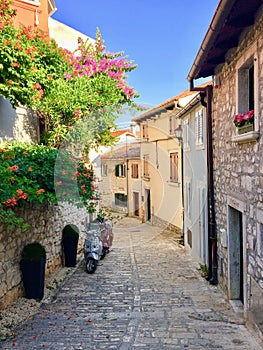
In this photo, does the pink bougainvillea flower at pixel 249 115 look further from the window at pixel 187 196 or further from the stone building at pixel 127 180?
the stone building at pixel 127 180

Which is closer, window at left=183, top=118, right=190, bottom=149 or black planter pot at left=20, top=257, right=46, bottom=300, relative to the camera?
black planter pot at left=20, top=257, right=46, bottom=300

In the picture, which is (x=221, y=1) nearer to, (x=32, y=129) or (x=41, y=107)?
(x=41, y=107)

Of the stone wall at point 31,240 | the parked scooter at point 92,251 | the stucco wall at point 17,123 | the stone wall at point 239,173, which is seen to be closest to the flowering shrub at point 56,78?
the stucco wall at point 17,123

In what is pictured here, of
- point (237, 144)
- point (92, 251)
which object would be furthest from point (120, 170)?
point (237, 144)

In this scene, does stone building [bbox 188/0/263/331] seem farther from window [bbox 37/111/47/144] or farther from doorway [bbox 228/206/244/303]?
window [bbox 37/111/47/144]

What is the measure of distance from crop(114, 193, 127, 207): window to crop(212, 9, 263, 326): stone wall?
16770 mm

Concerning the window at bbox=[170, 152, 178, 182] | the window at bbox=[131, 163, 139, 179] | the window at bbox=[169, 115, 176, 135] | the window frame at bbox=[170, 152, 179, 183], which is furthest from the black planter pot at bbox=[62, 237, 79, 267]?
the window at bbox=[131, 163, 139, 179]

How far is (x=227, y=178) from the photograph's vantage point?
759 centimetres

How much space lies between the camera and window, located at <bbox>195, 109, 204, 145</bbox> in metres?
10.8

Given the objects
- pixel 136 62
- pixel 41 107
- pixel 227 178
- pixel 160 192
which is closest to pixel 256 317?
pixel 227 178

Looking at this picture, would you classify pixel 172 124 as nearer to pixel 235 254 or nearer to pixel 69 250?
pixel 69 250

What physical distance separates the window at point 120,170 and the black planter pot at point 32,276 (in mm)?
17741

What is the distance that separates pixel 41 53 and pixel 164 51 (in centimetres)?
531

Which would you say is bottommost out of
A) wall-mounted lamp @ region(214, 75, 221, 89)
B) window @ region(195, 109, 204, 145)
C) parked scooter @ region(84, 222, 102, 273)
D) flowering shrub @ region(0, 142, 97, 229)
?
parked scooter @ region(84, 222, 102, 273)
